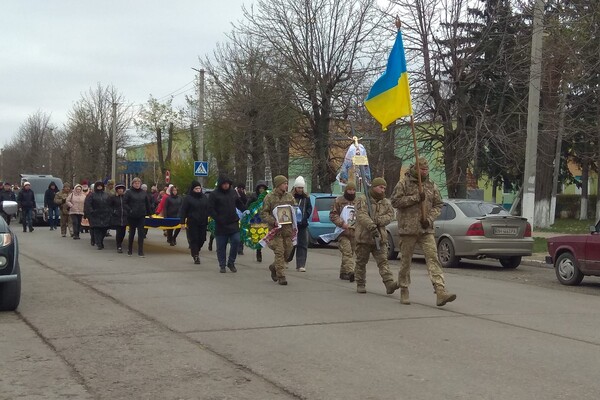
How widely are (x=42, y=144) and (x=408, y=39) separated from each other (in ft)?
217

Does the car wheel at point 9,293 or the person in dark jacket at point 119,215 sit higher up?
the person in dark jacket at point 119,215

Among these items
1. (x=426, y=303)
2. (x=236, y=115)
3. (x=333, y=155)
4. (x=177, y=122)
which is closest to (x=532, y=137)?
(x=426, y=303)

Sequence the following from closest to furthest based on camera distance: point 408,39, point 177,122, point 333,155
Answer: point 408,39, point 333,155, point 177,122

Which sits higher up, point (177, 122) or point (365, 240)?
point (177, 122)

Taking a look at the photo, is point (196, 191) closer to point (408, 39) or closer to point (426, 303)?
point (426, 303)

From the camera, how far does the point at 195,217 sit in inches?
613

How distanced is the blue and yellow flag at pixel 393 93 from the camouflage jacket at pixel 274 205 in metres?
2.61

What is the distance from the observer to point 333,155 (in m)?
32.8

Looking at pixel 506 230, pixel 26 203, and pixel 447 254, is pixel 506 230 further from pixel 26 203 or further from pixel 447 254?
pixel 26 203

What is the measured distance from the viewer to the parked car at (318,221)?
2084 cm

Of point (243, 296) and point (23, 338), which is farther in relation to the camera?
point (243, 296)

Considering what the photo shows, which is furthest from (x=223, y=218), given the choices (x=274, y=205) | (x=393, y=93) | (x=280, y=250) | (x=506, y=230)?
(x=506, y=230)

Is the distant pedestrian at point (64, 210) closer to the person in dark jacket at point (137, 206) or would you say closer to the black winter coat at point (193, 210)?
the person in dark jacket at point (137, 206)

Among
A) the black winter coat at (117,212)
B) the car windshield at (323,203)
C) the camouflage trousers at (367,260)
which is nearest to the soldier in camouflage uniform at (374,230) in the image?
the camouflage trousers at (367,260)
